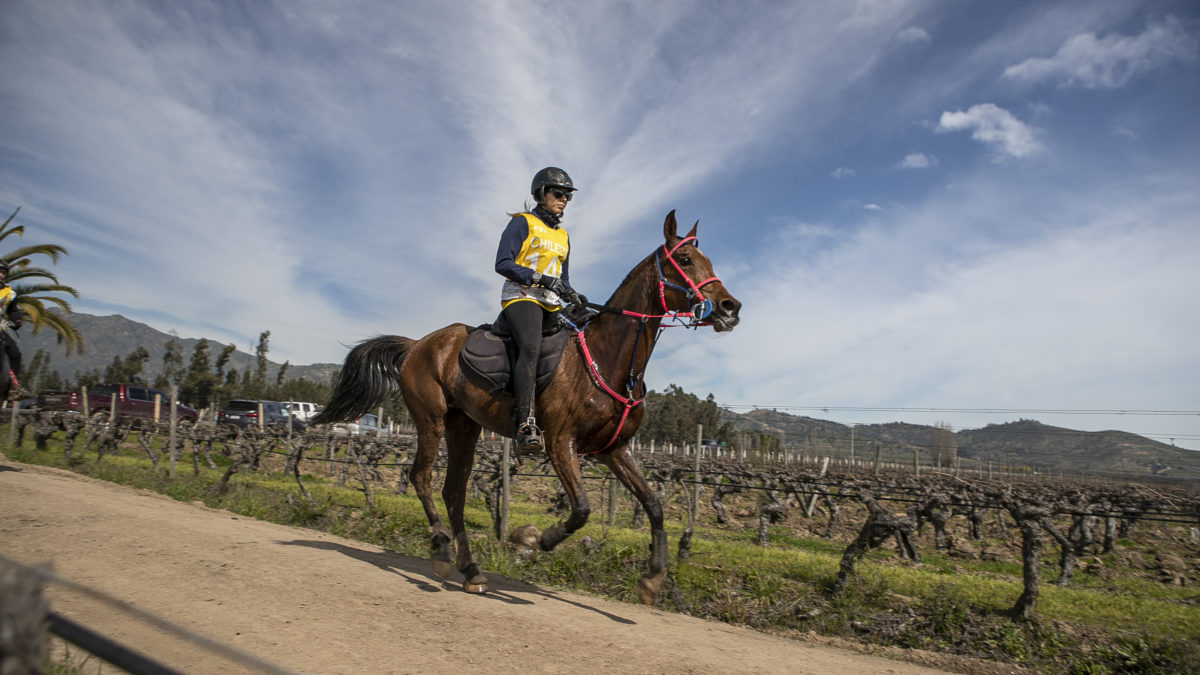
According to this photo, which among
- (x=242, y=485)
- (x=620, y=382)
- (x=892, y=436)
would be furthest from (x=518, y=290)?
(x=892, y=436)

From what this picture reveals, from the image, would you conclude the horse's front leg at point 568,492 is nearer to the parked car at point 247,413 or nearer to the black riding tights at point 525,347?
the black riding tights at point 525,347

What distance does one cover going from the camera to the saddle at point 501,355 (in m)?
5.79

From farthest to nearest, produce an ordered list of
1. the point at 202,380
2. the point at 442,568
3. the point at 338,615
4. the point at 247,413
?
1. the point at 202,380
2. the point at 247,413
3. the point at 442,568
4. the point at 338,615

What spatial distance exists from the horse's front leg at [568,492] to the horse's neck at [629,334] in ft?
2.22

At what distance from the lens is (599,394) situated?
5.67 m

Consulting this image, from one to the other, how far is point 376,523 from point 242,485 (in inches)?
184

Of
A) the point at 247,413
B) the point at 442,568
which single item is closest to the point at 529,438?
the point at 442,568

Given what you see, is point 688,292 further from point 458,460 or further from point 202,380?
point 202,380

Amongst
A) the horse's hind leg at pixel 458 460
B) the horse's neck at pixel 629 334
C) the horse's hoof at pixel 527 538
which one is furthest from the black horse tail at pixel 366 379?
the horse's hoof at pixel 527 538

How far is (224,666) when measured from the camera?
12.2 feet

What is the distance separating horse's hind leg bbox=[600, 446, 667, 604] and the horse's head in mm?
1342

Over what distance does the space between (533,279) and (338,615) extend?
2887mm

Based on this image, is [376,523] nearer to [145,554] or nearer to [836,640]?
[145,554]

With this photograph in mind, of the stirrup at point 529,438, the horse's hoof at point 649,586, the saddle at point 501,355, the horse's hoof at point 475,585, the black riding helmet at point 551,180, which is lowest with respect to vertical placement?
the horse's hoof at point 475,585
